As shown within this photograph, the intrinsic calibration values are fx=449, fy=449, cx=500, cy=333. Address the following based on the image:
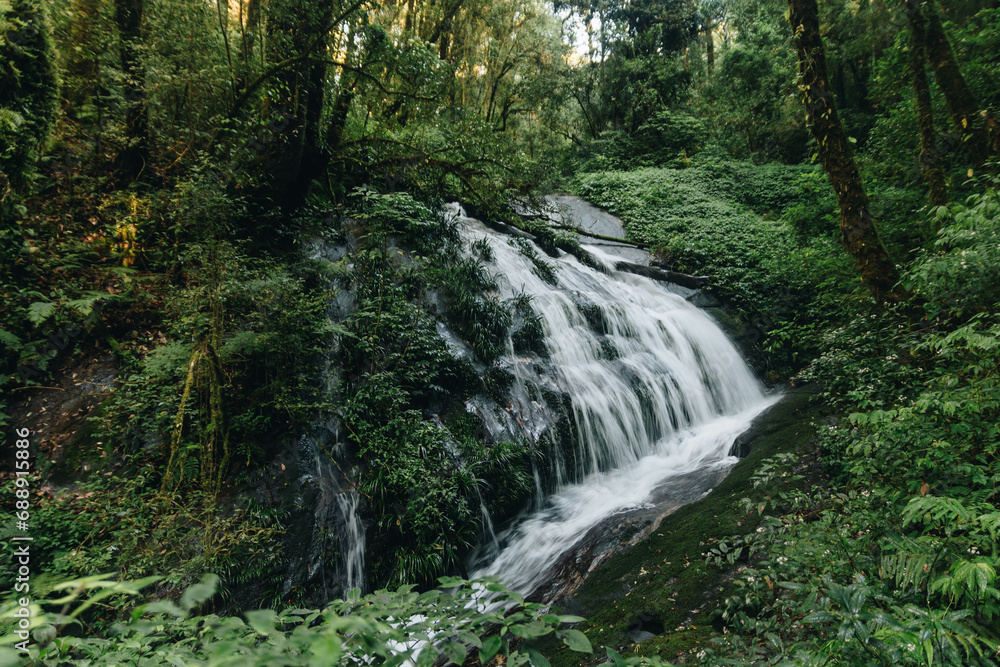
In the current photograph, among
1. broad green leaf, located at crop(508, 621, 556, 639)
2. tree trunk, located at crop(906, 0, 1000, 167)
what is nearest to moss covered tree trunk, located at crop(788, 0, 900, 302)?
tree trunk, located at crop(906, 0, 1000, 167)

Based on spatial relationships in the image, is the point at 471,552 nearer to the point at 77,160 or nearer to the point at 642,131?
the point at 77,160

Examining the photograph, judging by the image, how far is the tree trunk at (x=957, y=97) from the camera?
625cm

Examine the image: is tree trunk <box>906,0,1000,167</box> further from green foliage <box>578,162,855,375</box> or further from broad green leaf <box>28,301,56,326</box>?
broad green leaf <box>28,301,56,326</box>

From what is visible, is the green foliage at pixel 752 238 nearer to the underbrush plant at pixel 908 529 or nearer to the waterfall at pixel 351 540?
the underbrush plant at pixel 908 529

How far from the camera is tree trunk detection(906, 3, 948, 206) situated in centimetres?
652

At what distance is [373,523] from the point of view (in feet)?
16.9

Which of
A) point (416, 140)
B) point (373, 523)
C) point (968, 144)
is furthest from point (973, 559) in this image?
point (416, 140)

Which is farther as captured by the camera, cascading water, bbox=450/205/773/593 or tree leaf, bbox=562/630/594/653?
cascading water, bbox=450/205/773/593

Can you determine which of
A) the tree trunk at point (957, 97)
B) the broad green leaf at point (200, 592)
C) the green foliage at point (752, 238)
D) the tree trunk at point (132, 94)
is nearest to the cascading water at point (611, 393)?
the green foliage at point (752, 238)

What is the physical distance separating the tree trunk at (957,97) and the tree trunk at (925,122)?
120mm

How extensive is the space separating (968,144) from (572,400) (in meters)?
6.80

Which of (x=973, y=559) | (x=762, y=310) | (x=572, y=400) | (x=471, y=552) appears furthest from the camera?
(x=762, y=310)

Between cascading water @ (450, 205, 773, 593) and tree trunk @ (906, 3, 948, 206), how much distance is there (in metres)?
4.47

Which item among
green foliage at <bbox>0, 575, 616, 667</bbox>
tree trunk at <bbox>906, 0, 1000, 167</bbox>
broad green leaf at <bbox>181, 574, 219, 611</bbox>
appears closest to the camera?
green foliage at <bbox>0, 575, 616, 667</bbox>
